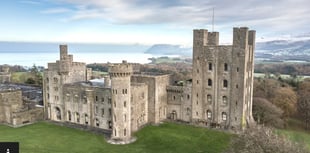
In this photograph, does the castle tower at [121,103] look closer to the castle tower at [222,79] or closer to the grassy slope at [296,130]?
the castle tower at [222,79]

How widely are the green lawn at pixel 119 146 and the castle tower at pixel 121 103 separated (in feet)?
6.06

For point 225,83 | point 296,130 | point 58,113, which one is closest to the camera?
point 225,83

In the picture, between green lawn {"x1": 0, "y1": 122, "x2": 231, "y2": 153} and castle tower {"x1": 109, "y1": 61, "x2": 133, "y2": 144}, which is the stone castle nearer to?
castle tower {"x1": 109, "y1": 61, "x2": 133, "y2": 144}

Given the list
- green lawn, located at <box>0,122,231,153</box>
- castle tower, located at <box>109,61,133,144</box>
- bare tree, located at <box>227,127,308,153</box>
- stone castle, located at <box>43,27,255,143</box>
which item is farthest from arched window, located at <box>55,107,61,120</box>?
bare tree, located at <box>227,127,308,153</box>

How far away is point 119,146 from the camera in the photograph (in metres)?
34.4

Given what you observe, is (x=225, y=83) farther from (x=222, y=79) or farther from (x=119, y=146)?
(x=119, y=146)

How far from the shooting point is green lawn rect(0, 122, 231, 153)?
33.4 metres

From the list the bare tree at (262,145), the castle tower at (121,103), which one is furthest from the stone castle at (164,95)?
the bare tree at (262,145)

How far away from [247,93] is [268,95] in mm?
20177

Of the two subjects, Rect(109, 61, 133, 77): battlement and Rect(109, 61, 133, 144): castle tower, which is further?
Rect(109, 61, 133, 144): castle tower

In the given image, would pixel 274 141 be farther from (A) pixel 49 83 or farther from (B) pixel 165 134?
(A) pixel 49 83

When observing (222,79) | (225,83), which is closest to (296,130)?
(225,83)

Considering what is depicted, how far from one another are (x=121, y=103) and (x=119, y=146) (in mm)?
5549

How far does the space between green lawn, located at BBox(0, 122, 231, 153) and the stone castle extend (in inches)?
84.8
